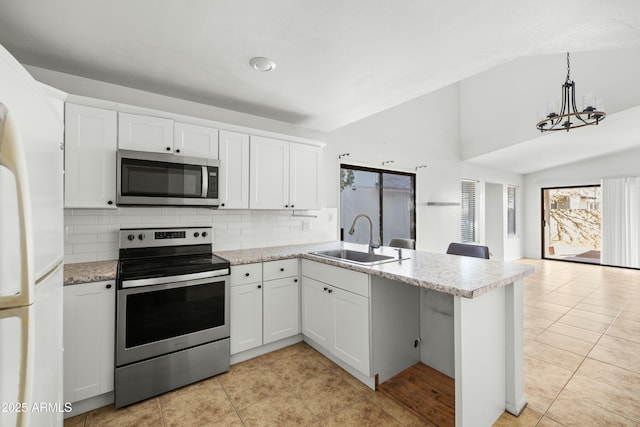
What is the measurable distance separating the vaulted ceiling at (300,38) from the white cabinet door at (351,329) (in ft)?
5.92

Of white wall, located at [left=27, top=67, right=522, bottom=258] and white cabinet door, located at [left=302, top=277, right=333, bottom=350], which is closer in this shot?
white cabinet door, located at [left=302, top=277, right=333, bottom=350]

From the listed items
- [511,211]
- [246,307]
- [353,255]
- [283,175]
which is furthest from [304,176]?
[511,211]

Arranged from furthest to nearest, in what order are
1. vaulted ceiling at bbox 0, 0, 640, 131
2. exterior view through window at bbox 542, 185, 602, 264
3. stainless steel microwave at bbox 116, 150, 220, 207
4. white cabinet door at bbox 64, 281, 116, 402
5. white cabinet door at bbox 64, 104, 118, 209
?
exterior view through window at bbox 542, 185, 602, 264, stainless steel microwave at bbox 116, 150, 220, 207, white cabinet door at bbox 64, 104, 118, 209, white cabinet door at bbox 64, 281, 116, 402, vaulted ceiling at bbox 0, 0, 640, 131

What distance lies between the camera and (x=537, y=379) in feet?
7.16

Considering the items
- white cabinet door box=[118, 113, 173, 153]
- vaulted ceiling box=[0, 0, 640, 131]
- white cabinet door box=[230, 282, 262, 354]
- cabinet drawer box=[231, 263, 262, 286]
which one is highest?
vaulted ceiling box=[0, 0, 640, 131]

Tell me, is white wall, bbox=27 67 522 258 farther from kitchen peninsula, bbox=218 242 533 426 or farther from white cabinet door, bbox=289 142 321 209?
kitchen peninsula, bbox=218 242 533 426

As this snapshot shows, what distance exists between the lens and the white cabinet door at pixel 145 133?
2.18 meters

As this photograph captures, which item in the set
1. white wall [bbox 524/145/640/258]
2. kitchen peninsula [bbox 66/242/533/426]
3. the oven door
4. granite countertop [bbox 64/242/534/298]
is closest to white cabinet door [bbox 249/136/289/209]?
kitchen peninsula [bbox 66/242/533/426]

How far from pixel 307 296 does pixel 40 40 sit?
271cm

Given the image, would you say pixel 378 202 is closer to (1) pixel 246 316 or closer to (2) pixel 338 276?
(2) pixel 338 276

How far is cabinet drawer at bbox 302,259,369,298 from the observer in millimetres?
2018

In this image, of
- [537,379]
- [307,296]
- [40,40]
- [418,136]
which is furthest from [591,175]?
[40,40]

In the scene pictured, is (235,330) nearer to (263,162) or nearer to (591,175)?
(263,162)

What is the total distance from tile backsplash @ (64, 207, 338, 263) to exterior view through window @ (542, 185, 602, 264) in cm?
712
